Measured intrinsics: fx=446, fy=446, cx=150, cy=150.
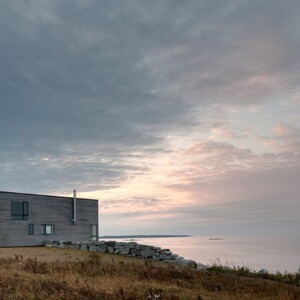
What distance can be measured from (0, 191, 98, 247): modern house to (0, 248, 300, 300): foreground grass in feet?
56.2

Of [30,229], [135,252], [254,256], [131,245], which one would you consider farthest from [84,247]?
[254,256]

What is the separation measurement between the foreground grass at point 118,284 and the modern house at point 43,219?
17.1 m

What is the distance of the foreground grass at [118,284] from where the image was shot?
11.8m

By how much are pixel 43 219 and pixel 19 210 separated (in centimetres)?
237

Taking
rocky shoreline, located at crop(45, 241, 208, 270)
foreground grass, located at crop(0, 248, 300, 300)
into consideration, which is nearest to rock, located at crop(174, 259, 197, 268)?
rocky shoreline, located at crop(45, 241, 208, 270)

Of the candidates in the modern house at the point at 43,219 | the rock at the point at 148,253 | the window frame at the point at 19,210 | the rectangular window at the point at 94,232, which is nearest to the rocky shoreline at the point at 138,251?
the rock at the point at 148,253

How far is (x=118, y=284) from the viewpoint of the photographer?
13836 mm

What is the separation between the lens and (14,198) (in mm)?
36031

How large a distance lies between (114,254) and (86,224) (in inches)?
602

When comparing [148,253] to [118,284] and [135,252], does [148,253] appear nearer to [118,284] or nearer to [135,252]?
[135,252]

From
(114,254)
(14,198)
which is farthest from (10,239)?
Answer: (114,254)

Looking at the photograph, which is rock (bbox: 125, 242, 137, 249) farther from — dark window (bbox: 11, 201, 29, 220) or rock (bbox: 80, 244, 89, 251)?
dark window (bbox: 11, 201, 29, 220)

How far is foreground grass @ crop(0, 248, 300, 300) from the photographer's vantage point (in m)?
11.8

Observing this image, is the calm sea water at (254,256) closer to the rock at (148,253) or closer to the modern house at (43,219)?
the rock at (148,253)
